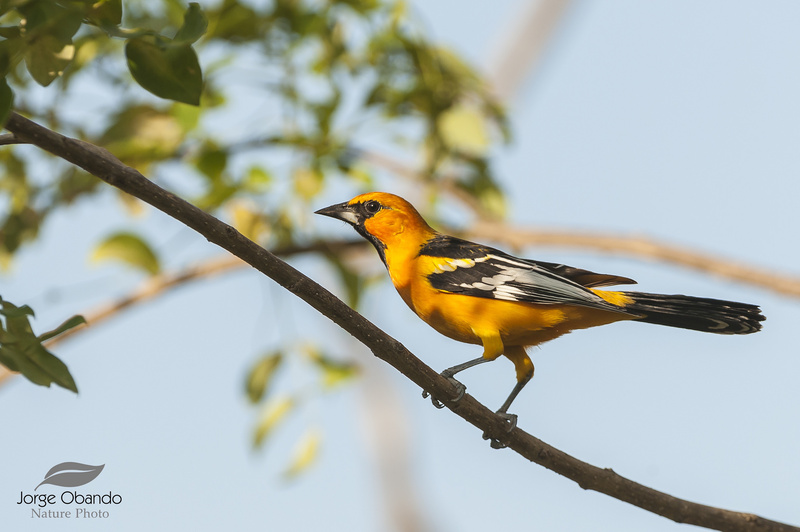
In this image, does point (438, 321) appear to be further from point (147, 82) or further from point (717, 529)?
point (147, 82)

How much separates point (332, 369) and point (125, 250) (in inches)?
51.9

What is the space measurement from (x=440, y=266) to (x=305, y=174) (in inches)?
35.1

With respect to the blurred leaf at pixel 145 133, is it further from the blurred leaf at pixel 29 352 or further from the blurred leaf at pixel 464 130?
the blurred leaf at pixel 29 352

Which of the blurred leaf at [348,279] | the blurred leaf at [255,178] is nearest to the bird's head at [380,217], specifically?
the blurred leaf at [348,279]

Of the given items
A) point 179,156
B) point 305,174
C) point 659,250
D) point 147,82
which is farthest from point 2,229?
point 659,250

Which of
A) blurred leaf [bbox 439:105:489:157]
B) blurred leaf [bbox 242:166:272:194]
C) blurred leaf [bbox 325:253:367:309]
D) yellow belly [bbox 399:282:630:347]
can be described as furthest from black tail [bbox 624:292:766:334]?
blurred leaf [bbox 242:166:272:194]

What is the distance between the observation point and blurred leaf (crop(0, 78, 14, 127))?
158 cm

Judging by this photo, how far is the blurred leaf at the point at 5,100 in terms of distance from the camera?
1.58m

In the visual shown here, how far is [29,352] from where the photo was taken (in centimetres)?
169

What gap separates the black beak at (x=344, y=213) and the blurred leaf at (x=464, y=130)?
615mm

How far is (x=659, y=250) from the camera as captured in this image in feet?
13.5

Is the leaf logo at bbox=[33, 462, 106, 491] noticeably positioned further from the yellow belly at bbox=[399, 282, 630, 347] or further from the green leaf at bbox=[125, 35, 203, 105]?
the green leaf at bbox=[125, 35, 203, 105]

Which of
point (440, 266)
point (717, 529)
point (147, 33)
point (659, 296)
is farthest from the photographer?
point (440, 266)

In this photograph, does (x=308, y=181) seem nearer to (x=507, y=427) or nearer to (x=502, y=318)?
(x=502, y=318)
